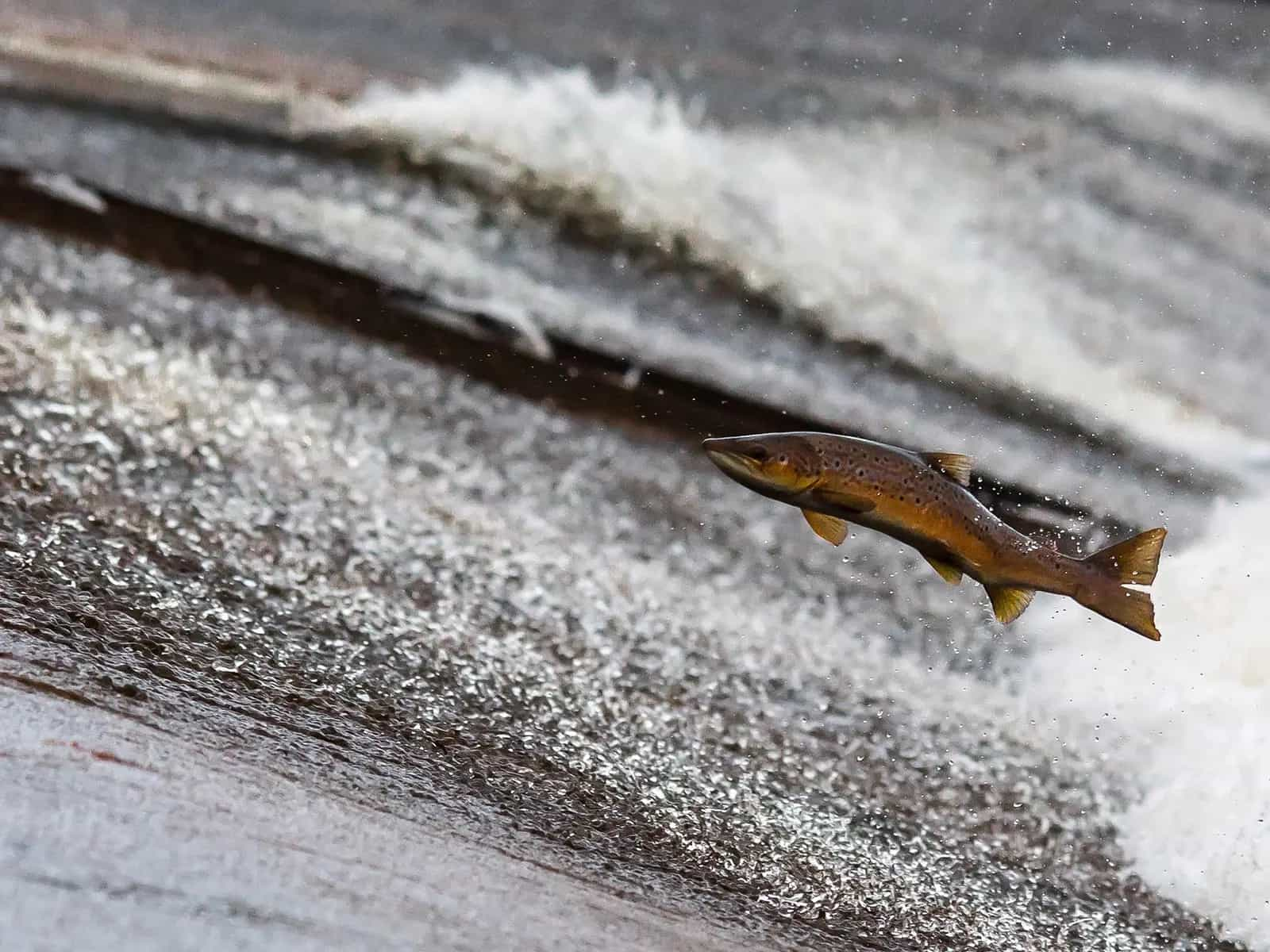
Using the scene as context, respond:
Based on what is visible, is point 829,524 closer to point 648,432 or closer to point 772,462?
point 772,462

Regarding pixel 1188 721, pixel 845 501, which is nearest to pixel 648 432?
pixel 845 501

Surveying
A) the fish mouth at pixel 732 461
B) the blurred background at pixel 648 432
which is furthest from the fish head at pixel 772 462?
the blurred background at pixel 648 432

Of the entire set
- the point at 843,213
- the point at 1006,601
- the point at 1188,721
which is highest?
the point at 843,213

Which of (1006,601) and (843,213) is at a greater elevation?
(843,213)

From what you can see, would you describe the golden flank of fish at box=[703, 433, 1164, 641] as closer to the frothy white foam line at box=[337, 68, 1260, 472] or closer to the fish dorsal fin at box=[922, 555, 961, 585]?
the fish dorsal fin at box=[922, 555, 961, 585]

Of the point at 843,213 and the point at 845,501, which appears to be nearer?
the point at 845,501

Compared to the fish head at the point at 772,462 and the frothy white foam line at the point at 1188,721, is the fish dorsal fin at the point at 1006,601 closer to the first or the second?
the fish head at the point at 772,462

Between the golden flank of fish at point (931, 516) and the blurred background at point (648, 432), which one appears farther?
the blurred background at point (648, 432)
